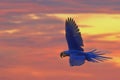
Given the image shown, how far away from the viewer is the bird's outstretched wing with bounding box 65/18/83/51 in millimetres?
43688

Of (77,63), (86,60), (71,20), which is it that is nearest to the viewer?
(77,63)

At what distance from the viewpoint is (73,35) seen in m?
44.8

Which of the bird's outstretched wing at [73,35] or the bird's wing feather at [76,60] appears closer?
the bird's wing feather at [76,60]

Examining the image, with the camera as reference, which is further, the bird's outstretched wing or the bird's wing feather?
the bird's outstretched wing

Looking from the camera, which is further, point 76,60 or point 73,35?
point 73,35

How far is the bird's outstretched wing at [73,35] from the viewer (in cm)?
4369

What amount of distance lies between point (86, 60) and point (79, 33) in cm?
414

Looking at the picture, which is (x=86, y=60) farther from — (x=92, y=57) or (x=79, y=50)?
(x=79, y=50)

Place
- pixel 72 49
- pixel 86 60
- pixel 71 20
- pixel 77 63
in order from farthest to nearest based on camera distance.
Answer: pixel 72 49
pixel 71 20
pixel 86 60
pixel 77 63

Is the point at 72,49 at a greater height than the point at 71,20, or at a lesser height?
lesser

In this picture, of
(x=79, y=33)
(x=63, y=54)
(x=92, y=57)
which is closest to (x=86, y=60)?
(x=92, y=57)

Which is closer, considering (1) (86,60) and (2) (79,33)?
(1) (86,60)

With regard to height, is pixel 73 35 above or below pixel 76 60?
above

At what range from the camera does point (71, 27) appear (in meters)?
43.8
